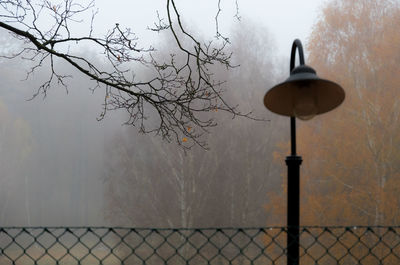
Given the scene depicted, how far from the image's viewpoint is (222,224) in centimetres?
1470

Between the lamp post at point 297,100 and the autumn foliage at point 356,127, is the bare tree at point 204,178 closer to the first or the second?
the autumn foliage at point 356,127

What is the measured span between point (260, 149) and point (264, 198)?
79.1 inches

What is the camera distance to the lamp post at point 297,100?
250cm

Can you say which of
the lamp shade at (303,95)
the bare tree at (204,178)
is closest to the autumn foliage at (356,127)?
the bare tree at (204,178)

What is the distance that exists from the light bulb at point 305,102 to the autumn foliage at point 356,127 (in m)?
8.60

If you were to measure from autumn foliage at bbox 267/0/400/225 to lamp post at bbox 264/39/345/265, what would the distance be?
862cm

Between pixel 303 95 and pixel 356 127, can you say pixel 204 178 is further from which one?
pixel 303 95

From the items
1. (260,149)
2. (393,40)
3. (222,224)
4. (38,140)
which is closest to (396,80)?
(393,40)

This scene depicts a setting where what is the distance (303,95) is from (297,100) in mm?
51

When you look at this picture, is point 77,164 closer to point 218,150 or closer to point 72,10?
point 218,150

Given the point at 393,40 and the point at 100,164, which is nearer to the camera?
the point at 393,40

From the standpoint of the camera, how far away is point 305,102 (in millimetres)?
2609

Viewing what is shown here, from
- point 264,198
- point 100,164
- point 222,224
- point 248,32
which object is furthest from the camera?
point 100,164

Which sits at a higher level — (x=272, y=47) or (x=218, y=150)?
(x=272, y=47)
